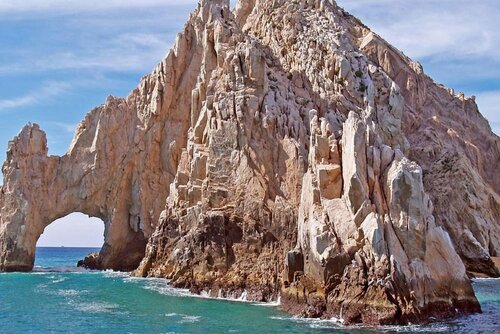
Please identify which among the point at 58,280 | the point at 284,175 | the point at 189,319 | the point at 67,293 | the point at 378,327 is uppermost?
the point at 284,175

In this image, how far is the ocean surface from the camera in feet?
119

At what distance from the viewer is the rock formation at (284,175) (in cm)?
3972

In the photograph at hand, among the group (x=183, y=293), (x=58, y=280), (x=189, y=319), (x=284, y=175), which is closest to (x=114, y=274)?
(x=58, y=280)

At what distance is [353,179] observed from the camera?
4078cm

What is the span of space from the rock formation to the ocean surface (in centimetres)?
227

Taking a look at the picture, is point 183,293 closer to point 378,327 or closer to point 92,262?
point 378,327

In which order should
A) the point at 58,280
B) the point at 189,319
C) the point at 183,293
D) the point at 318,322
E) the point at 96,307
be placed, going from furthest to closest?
the point at 58,280, the point at 183,293, the point at 96,307, the point at 189,319, the point at 318,322

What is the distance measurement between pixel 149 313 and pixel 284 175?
2046 cm

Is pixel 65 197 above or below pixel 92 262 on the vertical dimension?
above

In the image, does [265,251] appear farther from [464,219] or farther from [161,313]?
[464,219]

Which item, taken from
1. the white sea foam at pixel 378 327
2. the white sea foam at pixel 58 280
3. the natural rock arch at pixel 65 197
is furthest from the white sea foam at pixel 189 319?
the natural rock arch at pixel 65 197

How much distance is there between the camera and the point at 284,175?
57719 millimetres

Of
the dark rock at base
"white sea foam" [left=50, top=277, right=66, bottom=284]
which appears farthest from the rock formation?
"white sea foam" [left=50, top=277, right=66, bottom=284]

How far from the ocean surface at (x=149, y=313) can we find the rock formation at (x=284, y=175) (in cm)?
227
